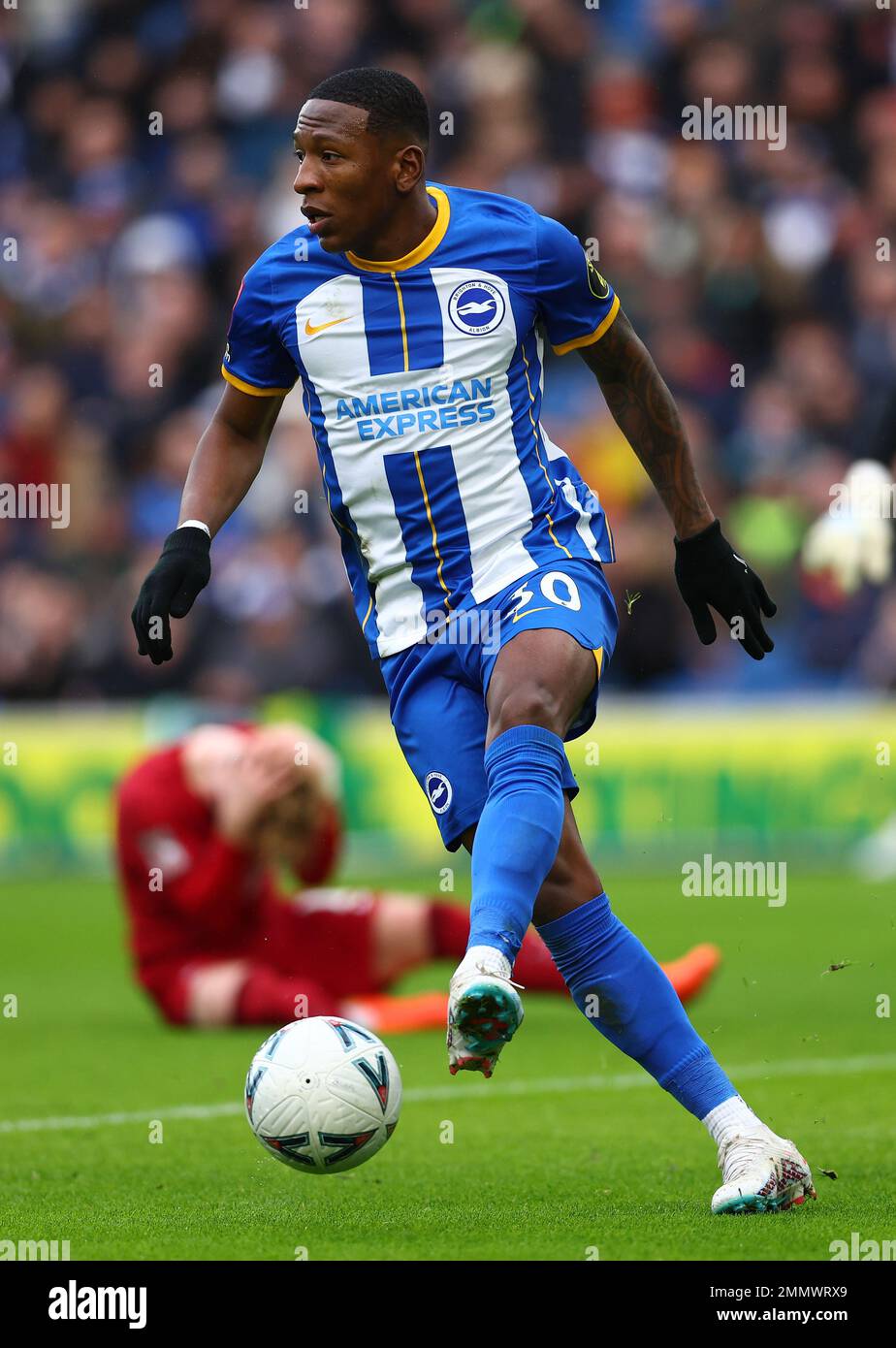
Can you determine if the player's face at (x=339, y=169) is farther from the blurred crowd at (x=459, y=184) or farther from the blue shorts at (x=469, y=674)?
the blurred crowd at (x=459, y=184)

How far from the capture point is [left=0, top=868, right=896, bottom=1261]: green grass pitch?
4.05 meters

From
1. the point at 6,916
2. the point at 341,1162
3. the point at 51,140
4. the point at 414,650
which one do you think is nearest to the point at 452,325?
the point at 414,650

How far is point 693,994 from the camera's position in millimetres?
7285

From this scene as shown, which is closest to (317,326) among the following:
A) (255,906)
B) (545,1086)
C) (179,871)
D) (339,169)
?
(339,169)

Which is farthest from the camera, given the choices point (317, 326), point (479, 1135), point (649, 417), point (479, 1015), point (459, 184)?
point (459, 184)

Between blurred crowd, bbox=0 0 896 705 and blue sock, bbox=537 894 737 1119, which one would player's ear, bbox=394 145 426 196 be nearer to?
blue sock, bbox=537 894 737 1119

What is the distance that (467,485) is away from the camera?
14.6 feet

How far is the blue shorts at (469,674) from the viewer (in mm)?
4285

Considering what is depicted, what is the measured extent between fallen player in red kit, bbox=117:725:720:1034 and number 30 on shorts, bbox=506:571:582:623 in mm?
3337

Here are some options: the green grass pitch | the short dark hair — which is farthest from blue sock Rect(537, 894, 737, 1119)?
the short dark hair

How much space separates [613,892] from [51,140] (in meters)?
7.82

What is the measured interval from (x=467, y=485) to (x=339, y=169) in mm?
713

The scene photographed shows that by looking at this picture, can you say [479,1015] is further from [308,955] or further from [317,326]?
[308,955]
